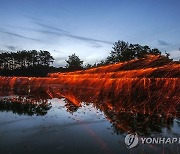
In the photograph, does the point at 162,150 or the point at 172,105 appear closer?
the point at 162,150

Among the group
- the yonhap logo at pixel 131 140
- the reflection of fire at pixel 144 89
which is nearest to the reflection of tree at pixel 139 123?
the yonhap logo at pixel 131 140

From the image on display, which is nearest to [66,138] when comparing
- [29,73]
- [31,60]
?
[29,73]

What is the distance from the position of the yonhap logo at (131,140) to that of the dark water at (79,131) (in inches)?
6.0

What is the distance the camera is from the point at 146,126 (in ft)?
35.3

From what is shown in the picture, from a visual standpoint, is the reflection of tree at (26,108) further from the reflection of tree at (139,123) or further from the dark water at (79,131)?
the reflection of tree at (139,123)

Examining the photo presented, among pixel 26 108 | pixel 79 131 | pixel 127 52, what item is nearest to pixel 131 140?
pixel 79 131

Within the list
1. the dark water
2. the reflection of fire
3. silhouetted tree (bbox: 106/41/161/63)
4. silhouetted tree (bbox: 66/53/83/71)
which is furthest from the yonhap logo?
silhouetted tree (bbox: 66/53/83/71)

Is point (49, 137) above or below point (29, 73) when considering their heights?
below

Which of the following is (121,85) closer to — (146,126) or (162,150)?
(146,126)

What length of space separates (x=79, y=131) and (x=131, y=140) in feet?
7.66

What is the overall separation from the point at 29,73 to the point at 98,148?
10440 centimetres

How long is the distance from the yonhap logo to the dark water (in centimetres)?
15

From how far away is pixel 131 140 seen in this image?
886 cm

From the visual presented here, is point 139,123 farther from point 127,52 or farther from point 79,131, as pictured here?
point 127,52
